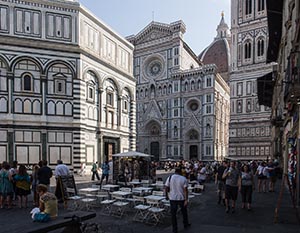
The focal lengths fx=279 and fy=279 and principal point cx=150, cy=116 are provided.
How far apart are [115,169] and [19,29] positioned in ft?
47.5

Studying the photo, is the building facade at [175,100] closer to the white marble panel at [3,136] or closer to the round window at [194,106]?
the round window at [194,106]

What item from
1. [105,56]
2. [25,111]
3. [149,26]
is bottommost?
[25,111]

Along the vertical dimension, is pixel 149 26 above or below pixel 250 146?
above

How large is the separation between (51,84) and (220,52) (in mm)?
78646

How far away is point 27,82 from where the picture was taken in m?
23.3

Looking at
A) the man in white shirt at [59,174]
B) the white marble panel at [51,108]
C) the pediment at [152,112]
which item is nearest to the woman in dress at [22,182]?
the man in white shirt at [59,174]

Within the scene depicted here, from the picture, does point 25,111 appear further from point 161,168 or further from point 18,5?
point 161,168

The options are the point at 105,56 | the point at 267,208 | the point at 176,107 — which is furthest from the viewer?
the point at 176,107

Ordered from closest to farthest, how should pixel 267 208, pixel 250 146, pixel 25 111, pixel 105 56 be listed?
pixel 267 208
pixel 25 111
pixel 105 56
pixel 250 146

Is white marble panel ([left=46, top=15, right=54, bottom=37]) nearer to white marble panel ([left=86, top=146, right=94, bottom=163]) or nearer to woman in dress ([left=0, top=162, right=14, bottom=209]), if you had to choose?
white marble panel ([left=86, top=146, right=94, bottom=163])

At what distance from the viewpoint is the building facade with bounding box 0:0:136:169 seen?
22750mm

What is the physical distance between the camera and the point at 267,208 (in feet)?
35.9

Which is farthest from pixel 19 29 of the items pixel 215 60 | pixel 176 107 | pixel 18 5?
pixel 215 60

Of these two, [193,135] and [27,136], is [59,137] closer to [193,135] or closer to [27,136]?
[27,136]
